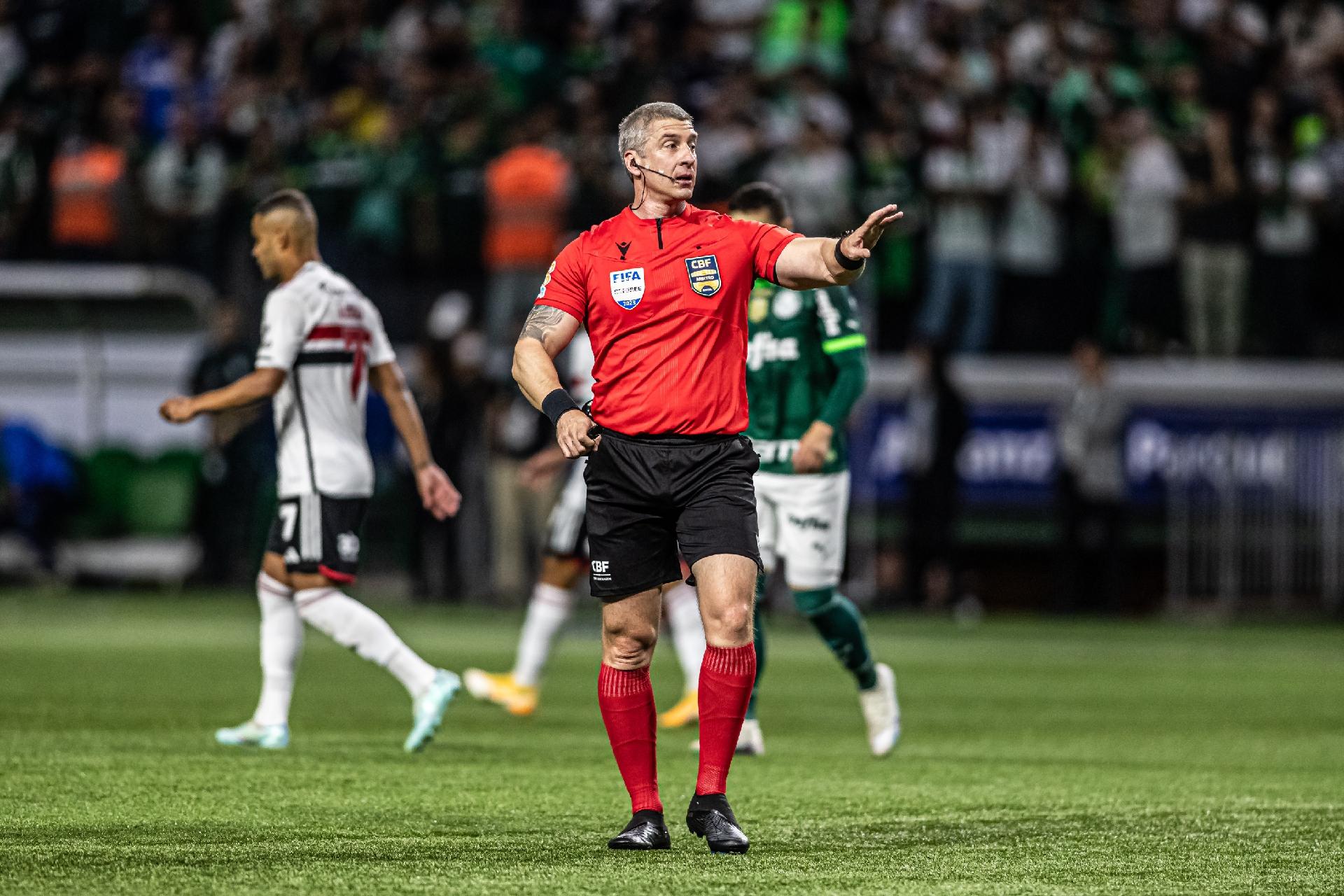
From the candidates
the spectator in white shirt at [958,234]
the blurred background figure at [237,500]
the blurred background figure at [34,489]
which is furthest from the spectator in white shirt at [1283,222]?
the blurred background figure at [34,489]

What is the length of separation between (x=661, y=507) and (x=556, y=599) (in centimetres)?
460

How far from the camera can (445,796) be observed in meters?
7.55

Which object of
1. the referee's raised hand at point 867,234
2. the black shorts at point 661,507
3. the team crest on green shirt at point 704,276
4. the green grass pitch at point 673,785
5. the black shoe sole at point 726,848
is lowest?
the green grass pitch at point 673,785

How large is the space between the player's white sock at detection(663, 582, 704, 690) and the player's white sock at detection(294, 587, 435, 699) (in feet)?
5.71

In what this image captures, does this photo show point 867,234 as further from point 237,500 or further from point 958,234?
point 237,500

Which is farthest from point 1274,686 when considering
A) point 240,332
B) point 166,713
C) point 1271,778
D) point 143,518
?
point 143,518

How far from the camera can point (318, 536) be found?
910 centimetres

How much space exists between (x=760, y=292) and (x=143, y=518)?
13734 mm

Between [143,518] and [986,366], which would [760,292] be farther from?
[143,518]

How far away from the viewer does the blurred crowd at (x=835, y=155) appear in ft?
65.1

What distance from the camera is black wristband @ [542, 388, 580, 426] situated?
243 inches

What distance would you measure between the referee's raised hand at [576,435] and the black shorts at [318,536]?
10.5 feet

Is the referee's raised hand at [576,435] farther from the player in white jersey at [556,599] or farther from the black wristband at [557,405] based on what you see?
the player in white jersey at [556,599]

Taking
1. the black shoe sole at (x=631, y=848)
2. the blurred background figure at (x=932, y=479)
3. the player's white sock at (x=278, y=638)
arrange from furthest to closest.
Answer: the blurred background figure at (x=932, y=479) < the player's white sock at (x=278, y=638) < the black shoe sole at (x=631, y=848)
